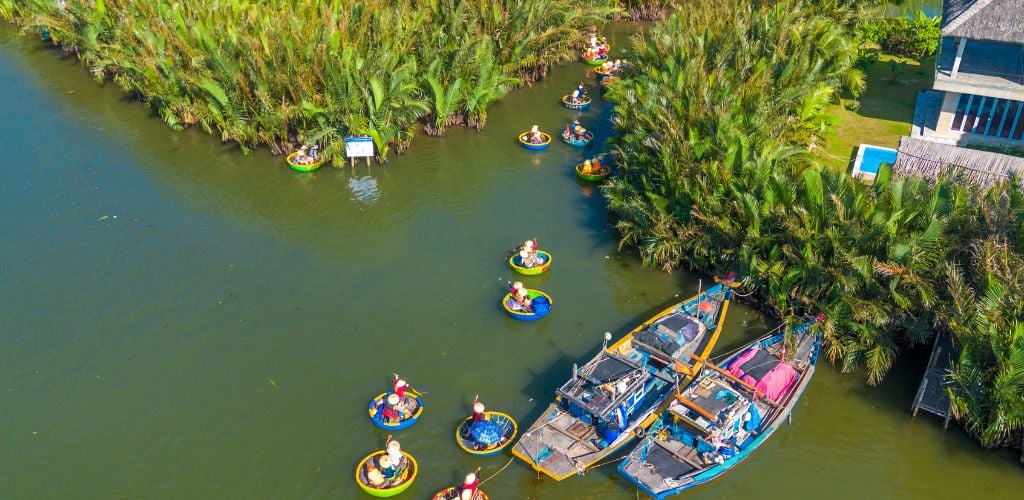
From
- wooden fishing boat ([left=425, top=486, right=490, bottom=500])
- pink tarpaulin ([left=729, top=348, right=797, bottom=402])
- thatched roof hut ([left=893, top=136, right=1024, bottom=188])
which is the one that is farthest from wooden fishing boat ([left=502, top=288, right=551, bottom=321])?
thatched roof hut ([left=893, top=136, right=1024, bottom=188])

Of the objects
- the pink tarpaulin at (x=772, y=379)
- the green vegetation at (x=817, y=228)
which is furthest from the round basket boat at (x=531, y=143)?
the pink tarpaulin at (x=772, y=379)

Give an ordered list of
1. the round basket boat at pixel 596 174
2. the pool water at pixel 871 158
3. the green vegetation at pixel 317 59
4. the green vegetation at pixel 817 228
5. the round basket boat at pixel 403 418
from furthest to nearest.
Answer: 1. the green vegetation at pixel 317 59
2. the round basket boat at pixel 596 174
3. the pool water at pixel 871 158
4. the round basket boat at pixel 403 418
5. the green vegetation at pixel 817 228

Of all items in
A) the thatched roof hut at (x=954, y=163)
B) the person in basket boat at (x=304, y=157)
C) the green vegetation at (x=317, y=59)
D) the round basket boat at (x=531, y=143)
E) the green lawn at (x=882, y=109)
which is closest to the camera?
the thatched roof hut at (x=954, y=163)

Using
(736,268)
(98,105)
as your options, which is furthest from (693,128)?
(98,105)

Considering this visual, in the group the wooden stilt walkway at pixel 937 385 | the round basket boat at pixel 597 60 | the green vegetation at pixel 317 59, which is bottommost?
the wooden stilt walkway at pixel 937 385

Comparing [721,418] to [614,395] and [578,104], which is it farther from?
[578,104]

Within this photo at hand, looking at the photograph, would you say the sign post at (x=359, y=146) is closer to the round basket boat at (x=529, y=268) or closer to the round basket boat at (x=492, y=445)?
the round basket boat at (x=529, y=268)

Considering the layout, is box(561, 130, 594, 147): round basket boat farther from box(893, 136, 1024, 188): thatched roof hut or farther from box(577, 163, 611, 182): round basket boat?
box(893, 136, 1024, 188): thatched roof hut
